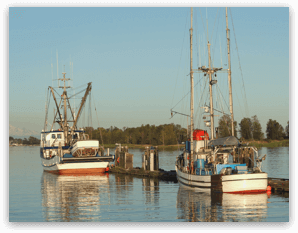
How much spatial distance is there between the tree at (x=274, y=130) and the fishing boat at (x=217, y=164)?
150785mm

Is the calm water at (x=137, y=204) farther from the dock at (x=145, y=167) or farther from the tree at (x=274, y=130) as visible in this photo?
the tree at (x=274, y=130)

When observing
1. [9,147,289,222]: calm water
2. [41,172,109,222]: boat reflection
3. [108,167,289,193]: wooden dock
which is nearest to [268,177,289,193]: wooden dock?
[108,167,289,193]: wooden dock

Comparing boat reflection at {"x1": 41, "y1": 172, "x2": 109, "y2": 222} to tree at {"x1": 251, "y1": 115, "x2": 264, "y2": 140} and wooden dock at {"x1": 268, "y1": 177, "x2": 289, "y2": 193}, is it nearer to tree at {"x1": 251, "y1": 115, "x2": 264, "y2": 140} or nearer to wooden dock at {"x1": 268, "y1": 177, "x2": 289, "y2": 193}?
wooden dock at {"x1": 268, "y1": 177, "x2": 289, "y2": 193}

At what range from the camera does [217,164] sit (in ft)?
118

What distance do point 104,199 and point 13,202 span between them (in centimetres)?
836

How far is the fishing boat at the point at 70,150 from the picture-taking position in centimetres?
5862

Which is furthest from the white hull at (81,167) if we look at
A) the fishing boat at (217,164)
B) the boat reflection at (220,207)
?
the boat reflection at (220,207)

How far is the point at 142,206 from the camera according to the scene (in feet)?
102

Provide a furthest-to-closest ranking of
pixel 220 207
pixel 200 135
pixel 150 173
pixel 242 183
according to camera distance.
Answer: pixel 150 173
pixel 200 135
pixel 242 183
pixel 220 207

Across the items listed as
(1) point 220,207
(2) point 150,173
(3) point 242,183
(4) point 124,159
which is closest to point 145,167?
(2) point 150,173

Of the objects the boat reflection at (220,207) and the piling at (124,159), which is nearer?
the boat reflection at (220,207)

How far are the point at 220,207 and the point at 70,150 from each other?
134 feet

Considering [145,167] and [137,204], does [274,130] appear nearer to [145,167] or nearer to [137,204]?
[145,167]
